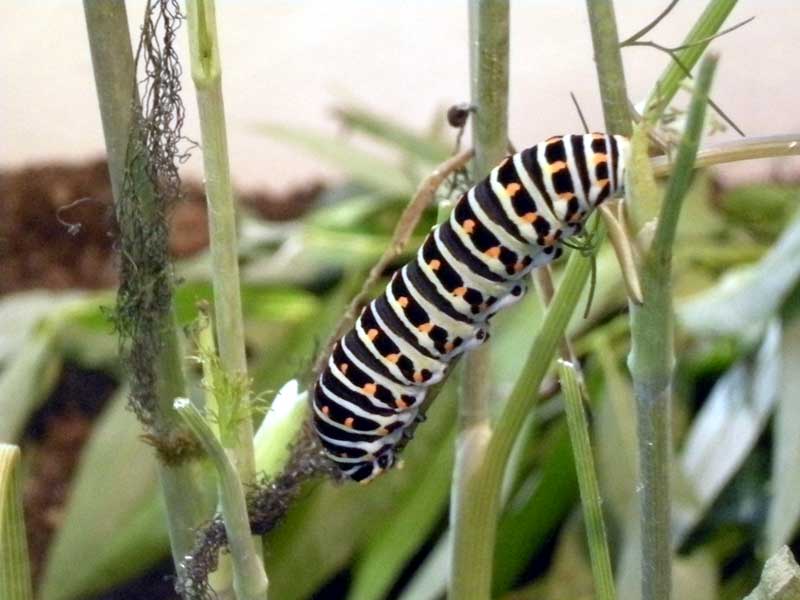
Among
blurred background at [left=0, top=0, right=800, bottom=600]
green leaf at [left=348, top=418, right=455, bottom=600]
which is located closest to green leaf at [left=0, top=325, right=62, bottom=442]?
blurred background at [left=0, top=0, right=800, bottom=600]

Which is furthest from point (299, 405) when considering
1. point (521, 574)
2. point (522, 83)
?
point (522, 83)

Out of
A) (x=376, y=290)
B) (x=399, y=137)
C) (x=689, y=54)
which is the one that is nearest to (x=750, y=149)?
(x=689, y=54)

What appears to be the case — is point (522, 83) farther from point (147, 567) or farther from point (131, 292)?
point (131, 292)

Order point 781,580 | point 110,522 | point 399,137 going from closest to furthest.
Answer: point 781,580 → point 110,522 → point 399,137

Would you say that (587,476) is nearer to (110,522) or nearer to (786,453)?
(786,453)

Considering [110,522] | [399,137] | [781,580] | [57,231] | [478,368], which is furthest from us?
[57,231]

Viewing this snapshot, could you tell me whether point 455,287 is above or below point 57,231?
above
